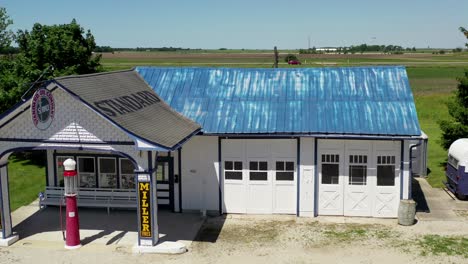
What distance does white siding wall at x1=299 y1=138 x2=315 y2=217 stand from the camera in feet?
56.1

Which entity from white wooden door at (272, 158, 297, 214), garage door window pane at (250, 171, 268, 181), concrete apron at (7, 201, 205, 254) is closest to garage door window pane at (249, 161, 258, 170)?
garage door window pane at (250, 171, 268, 181)

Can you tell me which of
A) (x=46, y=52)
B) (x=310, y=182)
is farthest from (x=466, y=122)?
(x=46, y=52)

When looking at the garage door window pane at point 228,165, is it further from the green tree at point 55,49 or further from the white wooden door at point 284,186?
the green tree at point 55,49

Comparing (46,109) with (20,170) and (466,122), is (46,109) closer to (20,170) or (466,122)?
(20,170)

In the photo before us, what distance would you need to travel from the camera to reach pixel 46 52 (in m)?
24.4

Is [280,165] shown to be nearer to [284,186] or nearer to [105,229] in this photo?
[284,186]

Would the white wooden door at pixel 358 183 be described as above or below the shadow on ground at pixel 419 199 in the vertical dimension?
above

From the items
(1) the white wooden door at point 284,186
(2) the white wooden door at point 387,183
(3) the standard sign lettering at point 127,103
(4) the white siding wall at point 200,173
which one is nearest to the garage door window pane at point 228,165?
(4) the white siding wall at point 200,173

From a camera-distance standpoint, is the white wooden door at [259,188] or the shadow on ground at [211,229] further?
the white wooden door at [259,188]

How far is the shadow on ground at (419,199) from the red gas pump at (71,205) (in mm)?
11658

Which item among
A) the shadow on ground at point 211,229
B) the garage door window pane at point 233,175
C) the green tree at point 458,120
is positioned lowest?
the shadow on ground at point 211,229

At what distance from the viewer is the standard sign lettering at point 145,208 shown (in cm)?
1431

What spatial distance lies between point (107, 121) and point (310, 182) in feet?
23.6

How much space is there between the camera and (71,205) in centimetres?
1452
